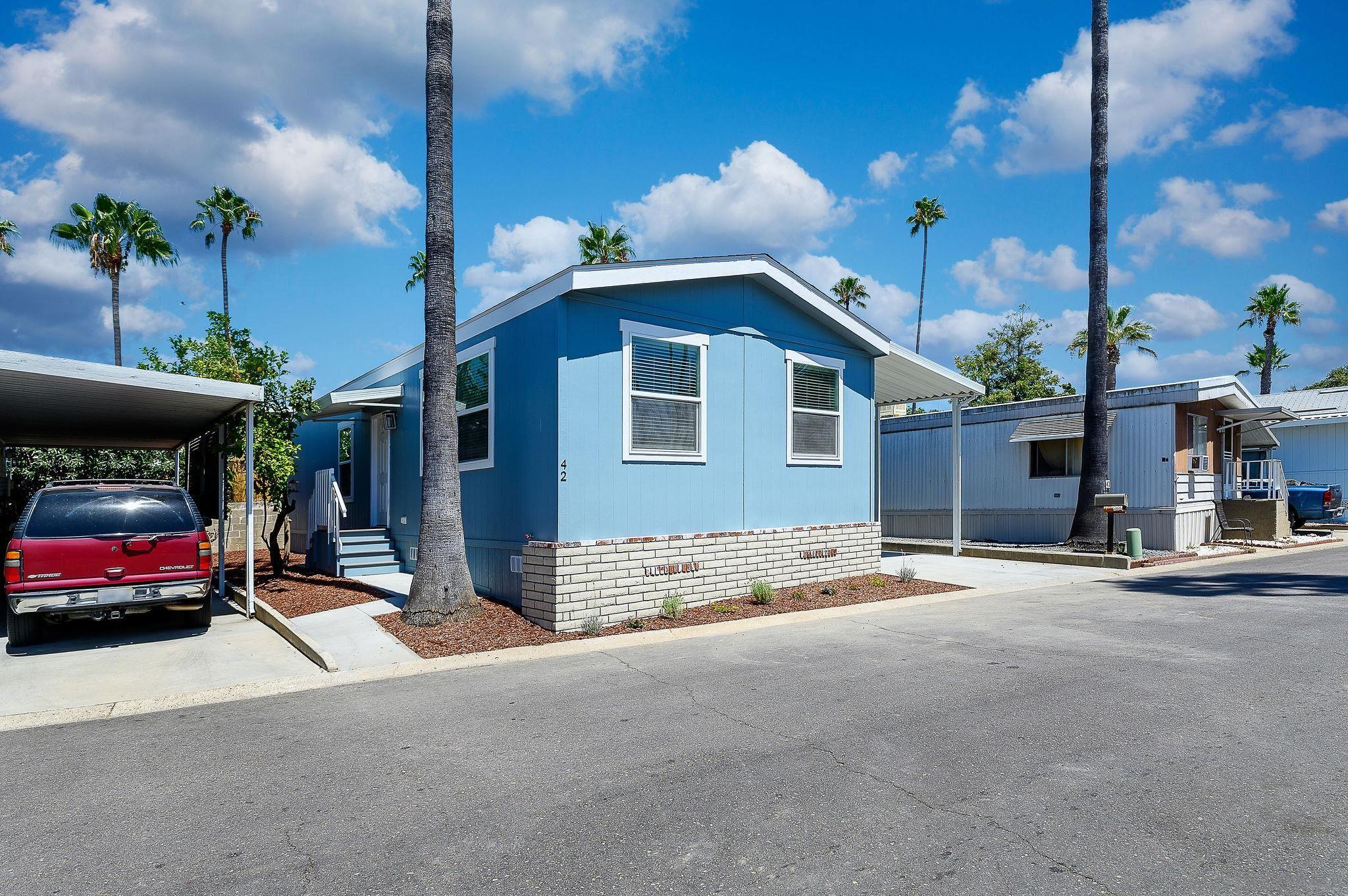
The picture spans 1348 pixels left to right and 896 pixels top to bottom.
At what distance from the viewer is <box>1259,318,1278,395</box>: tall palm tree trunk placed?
43656mm

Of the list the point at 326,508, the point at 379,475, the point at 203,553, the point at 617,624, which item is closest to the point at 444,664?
the point at 617,624

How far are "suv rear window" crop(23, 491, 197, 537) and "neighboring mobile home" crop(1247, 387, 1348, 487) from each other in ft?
105

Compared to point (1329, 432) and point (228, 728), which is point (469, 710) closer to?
point (228, 728)

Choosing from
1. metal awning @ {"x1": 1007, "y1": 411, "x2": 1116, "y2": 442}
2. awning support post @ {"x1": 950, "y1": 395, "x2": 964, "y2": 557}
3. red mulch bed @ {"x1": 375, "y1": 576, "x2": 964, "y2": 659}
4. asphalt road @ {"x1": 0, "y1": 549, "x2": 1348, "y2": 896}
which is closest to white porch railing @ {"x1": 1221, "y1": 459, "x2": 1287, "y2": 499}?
metal awning @ {"x1": 1007, "y1": 411, "x2": 1116, "y2": 442}

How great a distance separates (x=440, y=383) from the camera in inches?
361

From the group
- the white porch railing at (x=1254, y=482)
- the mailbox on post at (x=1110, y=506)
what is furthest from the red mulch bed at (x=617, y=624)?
the white porch railing at (x=1254, y=482)

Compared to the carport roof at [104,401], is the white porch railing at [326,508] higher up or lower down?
lower down

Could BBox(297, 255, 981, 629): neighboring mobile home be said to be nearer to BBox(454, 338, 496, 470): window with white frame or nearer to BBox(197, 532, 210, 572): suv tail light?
BBox(454, 338, 496, 470): window with white frame

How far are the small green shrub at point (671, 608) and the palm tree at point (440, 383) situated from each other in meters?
2.23

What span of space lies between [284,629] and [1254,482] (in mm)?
24047

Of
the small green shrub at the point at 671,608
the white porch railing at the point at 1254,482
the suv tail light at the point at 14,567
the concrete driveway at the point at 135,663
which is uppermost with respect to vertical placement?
the white porch railing at the point at 1254,482

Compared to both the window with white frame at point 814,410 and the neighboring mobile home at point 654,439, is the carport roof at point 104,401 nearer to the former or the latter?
the neighboring mobile home at point 654,439

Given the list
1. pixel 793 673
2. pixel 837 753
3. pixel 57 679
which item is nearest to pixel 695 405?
pixel 793 673

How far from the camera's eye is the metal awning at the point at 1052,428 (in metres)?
19.0
